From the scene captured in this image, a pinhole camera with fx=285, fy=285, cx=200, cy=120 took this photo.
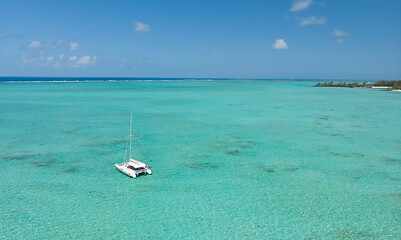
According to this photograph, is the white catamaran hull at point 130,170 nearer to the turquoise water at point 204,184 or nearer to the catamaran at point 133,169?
the catamaran at point 133,169

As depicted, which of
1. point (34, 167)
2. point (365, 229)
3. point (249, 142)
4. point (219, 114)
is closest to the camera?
point (365, 229)

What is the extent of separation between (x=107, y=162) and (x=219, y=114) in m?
25.7

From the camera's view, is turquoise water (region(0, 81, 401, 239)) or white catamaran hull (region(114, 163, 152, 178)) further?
white catamaran hull (region(114, 163, 152, 178))

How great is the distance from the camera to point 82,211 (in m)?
14.5

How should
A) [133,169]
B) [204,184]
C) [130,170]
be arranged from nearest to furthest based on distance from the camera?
[204,184] → [130,170] → [133,169]

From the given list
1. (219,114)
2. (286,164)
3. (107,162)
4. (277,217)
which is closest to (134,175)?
(107,162)

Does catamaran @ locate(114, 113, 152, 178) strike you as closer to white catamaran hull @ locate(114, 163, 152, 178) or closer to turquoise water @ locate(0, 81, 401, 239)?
white catamaran hull @ locate(114, 163, 152, 178)

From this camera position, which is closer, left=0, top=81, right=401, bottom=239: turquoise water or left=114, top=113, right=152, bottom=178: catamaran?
left=0, top=81, right=401, bottom=239: turquoise water

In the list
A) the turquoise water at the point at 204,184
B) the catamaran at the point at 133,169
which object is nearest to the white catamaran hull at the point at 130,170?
the catamaran at the point at 133,169

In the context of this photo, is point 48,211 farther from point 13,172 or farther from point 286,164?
point 286,164

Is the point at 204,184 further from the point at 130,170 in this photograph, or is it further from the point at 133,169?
the point at 130,170

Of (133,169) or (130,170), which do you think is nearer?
(130,170)

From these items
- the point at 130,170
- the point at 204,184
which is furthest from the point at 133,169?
the point at 204,184

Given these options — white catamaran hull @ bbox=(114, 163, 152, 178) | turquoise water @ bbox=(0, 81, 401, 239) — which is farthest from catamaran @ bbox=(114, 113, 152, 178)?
turquoise water @ bbox=(0, 81, 401, 239)
